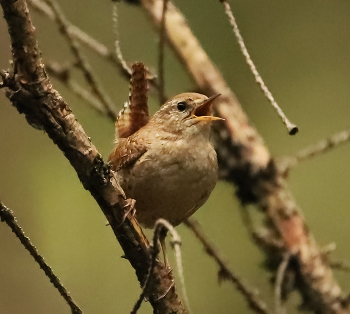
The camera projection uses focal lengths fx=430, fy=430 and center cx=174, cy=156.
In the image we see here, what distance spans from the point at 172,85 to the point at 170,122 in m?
1.60

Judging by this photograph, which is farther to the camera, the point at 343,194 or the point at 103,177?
the point at 343,194

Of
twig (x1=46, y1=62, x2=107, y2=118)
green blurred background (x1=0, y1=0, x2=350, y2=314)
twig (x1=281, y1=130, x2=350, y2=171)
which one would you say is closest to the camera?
twig (x1=281, y1=130, x2=350, y2=171)

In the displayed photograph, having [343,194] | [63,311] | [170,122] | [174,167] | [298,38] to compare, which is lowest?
[343,194]

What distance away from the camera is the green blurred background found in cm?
288

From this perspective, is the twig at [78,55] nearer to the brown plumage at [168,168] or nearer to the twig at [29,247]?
the brown plumage at [168,168]

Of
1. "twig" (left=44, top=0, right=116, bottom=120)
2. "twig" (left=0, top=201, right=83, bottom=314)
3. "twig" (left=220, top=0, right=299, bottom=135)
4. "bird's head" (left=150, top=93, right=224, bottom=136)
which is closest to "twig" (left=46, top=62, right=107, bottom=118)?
"twig" (left=44, top=0, right=116, bottom=120)

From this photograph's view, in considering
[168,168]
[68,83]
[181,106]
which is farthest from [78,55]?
[168,168]

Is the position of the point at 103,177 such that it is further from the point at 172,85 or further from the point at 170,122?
the point at 172,85

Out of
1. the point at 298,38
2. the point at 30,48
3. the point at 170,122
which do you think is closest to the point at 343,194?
the point at 298,38

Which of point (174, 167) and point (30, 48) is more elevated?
A: point (30, 48)

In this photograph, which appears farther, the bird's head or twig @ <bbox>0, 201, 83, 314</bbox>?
the bird's head

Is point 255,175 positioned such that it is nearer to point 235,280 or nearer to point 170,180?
point 235,280

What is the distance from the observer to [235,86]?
3.29 m

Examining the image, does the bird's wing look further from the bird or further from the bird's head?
the bird's head
